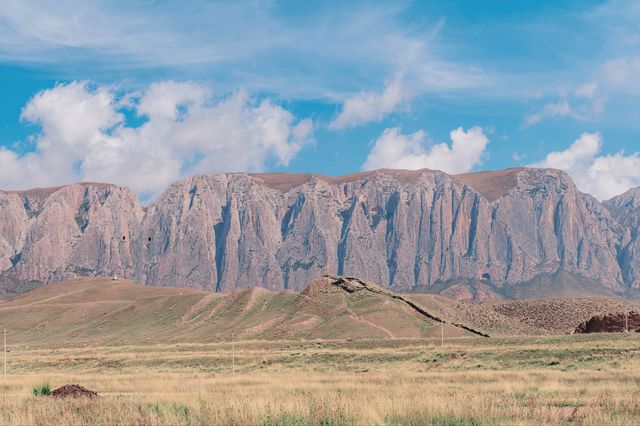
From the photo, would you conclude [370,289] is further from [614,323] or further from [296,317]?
[614,323]

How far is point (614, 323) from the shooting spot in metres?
92.8

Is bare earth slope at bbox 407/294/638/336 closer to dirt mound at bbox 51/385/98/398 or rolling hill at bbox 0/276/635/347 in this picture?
rolling hill at bbox 0/276/635/347

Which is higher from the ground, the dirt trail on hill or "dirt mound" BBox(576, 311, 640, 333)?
the dirt trail on hill

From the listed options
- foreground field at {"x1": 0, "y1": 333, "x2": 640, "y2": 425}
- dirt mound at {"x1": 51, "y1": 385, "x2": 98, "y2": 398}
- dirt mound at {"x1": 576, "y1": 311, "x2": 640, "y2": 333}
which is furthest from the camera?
dirt mound at {"x1": 576, "y1": 311, "x2": 640, "y2": 333}

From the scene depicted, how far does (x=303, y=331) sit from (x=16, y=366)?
137 ft

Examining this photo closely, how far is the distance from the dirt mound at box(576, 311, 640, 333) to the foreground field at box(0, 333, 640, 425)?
72.2 ft

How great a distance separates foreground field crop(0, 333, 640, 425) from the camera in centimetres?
1900

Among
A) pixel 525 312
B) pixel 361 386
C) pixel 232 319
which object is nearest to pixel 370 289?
pixel 232 319

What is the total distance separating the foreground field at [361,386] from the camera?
1900 centimetres

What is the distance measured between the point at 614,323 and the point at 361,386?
6736 cm

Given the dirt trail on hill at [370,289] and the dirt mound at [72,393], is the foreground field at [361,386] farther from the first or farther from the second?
the dirt trail on hill at [370,289]

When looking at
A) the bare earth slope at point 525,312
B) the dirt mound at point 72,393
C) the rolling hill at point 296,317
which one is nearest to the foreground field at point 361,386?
the dirt mound at point 72,393

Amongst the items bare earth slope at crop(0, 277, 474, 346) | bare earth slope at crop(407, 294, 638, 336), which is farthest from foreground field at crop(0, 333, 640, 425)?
bare earth slope at crop(407, 294, 638, 336)

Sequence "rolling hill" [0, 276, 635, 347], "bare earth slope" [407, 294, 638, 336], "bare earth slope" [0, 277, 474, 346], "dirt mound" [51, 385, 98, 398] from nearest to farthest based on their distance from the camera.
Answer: "dirt mound" [51, 385, 98, 398] → "bare earth slope" [0, 277, 474, 346] → "rolling hill" [0, 276, 635, 347] → "bare earth slope" [407, 294, 638, 336]
